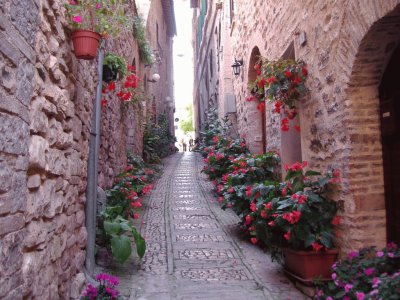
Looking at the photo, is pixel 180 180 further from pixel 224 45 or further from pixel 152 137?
pixel 224 45

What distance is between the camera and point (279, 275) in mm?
3953

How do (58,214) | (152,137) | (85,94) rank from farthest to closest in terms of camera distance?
1. (152,137)
2. (85,94)
3. (58,214)

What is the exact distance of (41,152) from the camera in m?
2.34

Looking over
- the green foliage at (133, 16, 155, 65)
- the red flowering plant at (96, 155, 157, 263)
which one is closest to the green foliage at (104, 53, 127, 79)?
the red flowering plant at (96, 155, 157, 263)

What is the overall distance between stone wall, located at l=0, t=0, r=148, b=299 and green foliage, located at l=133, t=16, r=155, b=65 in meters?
5.23

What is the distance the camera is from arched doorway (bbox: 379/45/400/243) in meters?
3.22

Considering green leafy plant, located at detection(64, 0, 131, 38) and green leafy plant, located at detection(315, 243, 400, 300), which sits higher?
green leafy plant, located at detection(64, 0, 131, 38)

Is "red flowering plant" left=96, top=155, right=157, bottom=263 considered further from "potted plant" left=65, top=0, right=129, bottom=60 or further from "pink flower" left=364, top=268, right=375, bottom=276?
"pink flower" left=364, top=268, right=375, bottom=276

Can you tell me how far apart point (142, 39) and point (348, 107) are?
6.87 meters

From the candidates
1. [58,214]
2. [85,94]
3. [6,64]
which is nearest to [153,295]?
[58,214]

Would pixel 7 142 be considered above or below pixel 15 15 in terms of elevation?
below

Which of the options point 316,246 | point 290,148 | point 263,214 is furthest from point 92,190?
point 290,148

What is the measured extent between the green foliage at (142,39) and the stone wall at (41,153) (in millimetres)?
5233

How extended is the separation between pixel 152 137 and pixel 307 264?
8.96m
